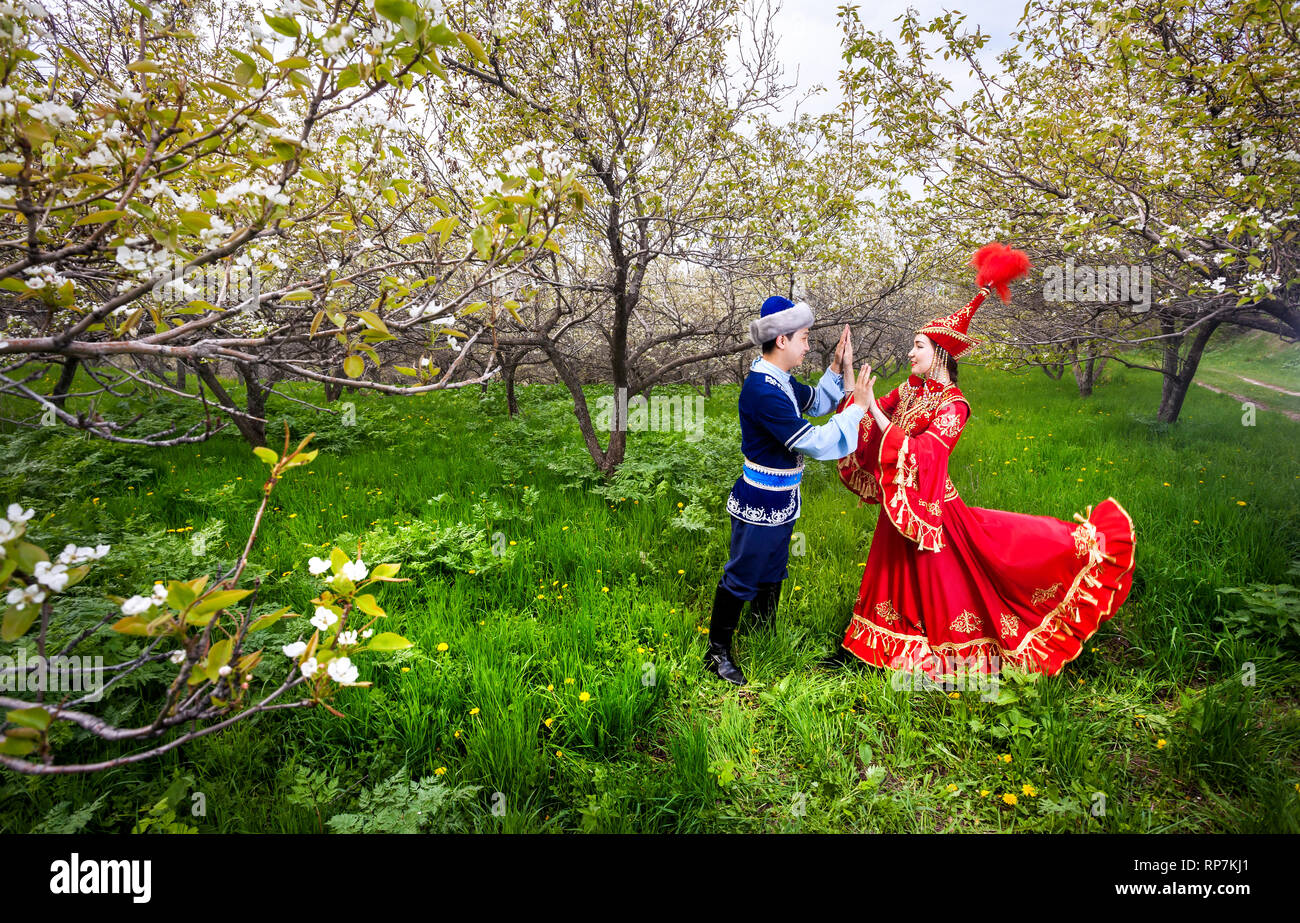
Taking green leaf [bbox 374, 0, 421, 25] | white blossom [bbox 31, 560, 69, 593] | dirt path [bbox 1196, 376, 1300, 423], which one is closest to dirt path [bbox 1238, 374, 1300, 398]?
dirt path [bbox 1196, 376, 1300, 423]

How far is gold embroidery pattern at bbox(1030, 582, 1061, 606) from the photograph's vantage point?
→ 304 centimetres

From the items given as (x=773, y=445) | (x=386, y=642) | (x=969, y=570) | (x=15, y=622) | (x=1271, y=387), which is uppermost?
(x=1271, y=387)

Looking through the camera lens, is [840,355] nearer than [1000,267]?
No

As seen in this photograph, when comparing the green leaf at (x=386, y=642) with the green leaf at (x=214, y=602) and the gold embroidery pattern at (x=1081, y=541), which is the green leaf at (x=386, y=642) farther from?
the gold embroidery pattern at (x=1081, y=541)

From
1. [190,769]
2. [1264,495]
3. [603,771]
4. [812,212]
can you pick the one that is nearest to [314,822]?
[190,769]

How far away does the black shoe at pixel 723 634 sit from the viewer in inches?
124

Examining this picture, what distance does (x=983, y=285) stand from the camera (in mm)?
2939

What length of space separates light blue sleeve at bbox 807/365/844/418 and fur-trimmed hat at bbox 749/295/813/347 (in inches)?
16.1

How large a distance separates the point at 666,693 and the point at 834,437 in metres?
1.68

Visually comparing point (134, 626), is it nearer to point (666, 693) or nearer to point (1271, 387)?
point (666, 693)

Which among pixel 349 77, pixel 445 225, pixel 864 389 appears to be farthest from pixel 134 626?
pixel 864 389

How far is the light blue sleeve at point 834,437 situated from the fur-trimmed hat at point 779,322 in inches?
21.6
